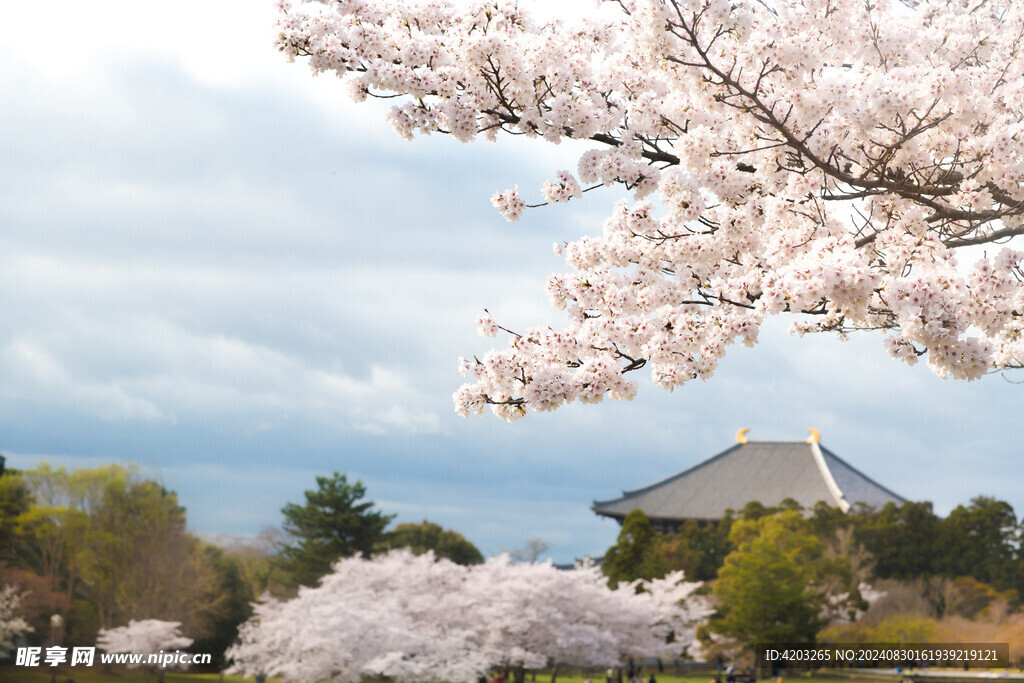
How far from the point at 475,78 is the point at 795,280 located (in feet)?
7.13

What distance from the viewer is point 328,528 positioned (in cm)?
3394

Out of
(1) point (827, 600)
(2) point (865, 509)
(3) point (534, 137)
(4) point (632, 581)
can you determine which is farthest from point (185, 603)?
(3) point (534, 137)

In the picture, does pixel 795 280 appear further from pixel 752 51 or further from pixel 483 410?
pixel 483 410

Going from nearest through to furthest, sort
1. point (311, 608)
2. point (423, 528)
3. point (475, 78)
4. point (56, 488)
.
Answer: point (475, 78)
point (311, 608)
point (56, 488)
point (423, 528)

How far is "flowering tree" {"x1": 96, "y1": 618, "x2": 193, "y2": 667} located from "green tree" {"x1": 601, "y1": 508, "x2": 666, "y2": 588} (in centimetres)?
1461

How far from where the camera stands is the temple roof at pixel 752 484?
47.7 metres

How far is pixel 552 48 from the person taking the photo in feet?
17.5

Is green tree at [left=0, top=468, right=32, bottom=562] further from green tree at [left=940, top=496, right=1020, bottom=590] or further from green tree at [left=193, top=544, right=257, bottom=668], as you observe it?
green tree at [left=940, top=496, right=1020, bottom=590]

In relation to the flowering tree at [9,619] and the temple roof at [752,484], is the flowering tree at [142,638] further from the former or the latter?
the temple roof at [752,484]

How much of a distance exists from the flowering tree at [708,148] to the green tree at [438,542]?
34.5 meters

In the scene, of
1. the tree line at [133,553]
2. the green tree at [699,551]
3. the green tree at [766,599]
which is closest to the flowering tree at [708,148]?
the green tree at [766,599]

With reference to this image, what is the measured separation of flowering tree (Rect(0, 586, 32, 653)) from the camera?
2730 centimetres

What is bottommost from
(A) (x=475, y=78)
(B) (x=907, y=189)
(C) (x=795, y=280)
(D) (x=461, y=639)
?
(D) (x=461, y=639)

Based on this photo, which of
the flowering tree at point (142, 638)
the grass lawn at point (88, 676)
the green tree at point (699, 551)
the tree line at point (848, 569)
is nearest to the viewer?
the tree line at point (848, 569)
